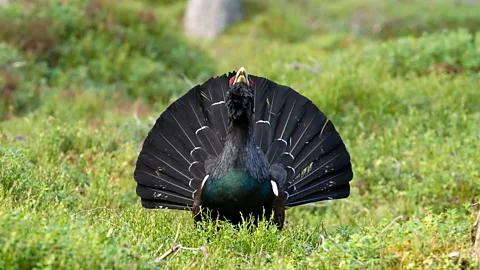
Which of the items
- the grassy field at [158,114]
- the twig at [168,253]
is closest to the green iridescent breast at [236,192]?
the grassy field at [158,114]

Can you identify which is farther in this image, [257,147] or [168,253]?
[257,147]

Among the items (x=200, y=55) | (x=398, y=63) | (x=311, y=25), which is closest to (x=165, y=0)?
(x=311, y=25)

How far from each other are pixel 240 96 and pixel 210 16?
14095 mm

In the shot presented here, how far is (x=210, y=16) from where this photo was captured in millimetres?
18688

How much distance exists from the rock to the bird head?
1354cm

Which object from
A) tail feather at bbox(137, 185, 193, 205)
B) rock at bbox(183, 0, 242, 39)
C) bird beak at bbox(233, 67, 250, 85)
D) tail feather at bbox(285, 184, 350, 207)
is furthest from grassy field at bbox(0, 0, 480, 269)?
rock at bbox(183, 0, 242, 39)

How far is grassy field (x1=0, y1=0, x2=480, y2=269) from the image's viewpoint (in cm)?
374

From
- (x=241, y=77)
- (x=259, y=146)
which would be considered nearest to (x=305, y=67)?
(x=259, y=146)

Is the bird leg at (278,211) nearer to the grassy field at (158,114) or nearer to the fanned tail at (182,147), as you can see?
the grassy field at (158,114)

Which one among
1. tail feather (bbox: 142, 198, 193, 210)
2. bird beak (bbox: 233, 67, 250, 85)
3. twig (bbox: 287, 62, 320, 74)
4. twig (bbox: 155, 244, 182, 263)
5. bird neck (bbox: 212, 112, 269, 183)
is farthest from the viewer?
twig (bbox: 287, 62, 320, 74)

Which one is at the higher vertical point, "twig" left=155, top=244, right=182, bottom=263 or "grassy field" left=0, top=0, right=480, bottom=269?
"grassy field" left=0, top=0, right=480, bottom=269

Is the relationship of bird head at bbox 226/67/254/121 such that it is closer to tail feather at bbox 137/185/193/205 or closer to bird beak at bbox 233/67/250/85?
bird beak at bbox 233/67/250/85

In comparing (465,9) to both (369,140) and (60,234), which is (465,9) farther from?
(60,234)

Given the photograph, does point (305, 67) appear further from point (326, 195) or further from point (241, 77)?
point (241, 77)
